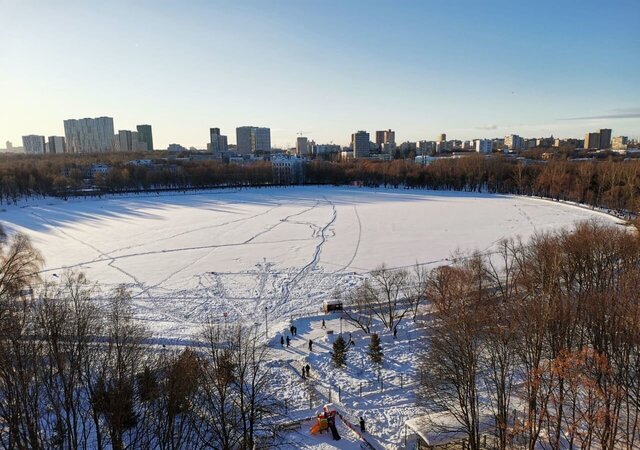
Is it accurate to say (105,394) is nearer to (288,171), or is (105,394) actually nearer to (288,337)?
(288,337)

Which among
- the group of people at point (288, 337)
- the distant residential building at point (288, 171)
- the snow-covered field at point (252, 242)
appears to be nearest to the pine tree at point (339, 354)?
the group of people at point (288, 337)

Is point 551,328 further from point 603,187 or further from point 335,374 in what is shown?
point 603,187

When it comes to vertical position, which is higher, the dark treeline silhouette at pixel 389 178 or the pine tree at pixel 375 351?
the dark treeline silhouette at pixel 389 178

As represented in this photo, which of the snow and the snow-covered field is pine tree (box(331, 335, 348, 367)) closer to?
the snow

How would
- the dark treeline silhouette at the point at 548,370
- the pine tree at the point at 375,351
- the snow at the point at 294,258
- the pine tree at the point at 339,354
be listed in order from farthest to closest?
the pine tree at the point at 375,351 < the pine tree at the point at 339,354 < the snow at the point at 294,258 < the dark treeline silhouette at the point at 548,370

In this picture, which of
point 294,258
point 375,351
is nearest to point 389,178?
point 294,258

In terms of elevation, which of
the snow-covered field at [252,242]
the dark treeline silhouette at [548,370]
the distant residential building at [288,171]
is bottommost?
the snow-covered field at [252,242]

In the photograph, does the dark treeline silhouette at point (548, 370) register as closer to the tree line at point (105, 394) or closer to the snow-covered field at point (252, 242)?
the tree line at point (105, 394)

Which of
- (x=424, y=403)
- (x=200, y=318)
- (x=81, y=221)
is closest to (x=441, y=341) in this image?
(x=424, y=403)
